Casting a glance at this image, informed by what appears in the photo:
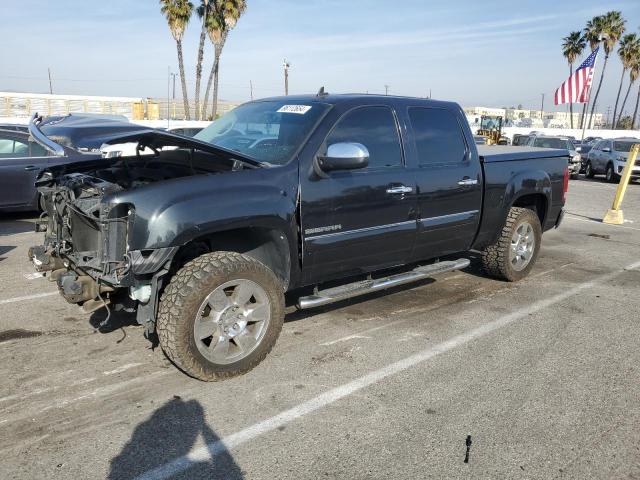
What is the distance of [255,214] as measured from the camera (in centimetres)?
362

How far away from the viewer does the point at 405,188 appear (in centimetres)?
458

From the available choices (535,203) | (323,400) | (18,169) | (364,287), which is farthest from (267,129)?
(18,169)

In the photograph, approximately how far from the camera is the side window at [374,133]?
4285 millimetres

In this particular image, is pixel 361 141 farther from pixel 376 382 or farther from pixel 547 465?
pixel 547 465

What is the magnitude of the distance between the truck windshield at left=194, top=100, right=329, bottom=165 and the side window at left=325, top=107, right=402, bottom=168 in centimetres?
21

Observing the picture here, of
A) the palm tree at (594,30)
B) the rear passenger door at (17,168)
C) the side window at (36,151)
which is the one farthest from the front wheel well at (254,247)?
the palm tree at (594,30)

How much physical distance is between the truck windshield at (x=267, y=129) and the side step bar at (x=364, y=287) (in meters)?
1.05

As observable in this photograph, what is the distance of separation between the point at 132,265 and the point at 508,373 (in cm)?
267

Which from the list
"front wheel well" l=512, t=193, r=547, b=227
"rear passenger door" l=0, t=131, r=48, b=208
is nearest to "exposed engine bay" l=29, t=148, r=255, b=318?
"front wheel well" l=512, t=193, r=547, b=227

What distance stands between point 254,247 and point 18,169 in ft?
22.8

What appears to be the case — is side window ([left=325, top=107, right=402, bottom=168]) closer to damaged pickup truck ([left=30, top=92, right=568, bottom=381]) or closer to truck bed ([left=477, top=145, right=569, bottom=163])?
damaged pickup truck ([left=30, top=92, right=568, bottom=381])

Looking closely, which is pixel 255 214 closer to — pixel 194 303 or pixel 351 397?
pixel 194 303

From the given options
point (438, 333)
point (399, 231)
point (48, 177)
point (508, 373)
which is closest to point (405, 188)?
point (399, 231)

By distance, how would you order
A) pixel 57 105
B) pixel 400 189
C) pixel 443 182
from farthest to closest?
pixel 57 105 < pixel 443 182 < pixel 400 189
